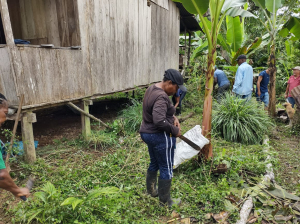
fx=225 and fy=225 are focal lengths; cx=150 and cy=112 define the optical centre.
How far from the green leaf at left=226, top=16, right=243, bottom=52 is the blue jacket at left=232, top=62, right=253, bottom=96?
→ 7.97ft

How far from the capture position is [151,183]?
3.28 meters

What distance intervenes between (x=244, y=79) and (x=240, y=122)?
53.9 inches

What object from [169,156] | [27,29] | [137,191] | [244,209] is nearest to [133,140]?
[137,191]

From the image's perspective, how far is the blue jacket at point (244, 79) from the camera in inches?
242

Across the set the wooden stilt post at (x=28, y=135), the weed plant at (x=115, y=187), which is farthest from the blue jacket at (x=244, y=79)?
the wooden stilt post at (x=28, y=135)

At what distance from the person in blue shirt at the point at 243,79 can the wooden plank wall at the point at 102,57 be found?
111 inches

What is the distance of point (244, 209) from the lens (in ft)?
9.86

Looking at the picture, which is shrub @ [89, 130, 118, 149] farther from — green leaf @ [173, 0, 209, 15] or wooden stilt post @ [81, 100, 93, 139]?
green leaf @ [173, 0, 209, 15]

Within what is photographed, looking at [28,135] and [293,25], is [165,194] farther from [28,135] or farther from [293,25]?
[293,25]

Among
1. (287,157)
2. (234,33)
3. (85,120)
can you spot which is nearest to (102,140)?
(85,120)

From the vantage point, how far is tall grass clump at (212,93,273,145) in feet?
18.0

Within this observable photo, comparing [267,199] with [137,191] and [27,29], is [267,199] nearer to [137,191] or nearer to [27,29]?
[137,191]

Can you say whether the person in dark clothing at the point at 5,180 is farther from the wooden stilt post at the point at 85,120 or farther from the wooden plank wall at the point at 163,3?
the wooden plank wall at the point at 163,3

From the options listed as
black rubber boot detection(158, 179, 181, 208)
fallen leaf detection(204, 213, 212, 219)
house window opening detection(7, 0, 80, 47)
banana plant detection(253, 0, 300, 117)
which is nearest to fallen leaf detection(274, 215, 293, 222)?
fallen leaf detection(204, 213, 212, 219)
